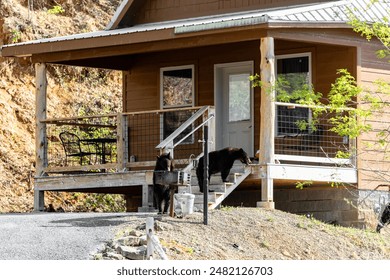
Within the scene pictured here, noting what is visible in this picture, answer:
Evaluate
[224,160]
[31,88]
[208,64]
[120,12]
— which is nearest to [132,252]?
[224,160]

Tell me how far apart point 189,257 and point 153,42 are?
24.4 ft

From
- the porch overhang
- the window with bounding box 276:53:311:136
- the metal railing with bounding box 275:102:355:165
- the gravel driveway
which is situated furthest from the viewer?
the window with bounding box 276:53:311:136

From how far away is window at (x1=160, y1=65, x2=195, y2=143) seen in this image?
83.9 ft

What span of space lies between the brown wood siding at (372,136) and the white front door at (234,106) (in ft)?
8.54

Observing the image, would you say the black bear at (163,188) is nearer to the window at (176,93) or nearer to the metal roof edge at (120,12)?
the window at (176,93)

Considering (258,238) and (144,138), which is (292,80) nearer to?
(144,138)

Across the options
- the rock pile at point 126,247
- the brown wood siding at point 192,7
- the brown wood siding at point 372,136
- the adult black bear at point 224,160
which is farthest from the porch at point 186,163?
the rock pile at point 126,247

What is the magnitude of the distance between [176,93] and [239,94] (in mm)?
1814

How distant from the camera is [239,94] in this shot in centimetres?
2473

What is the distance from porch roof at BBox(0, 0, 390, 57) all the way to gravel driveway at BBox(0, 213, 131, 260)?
4.16 m

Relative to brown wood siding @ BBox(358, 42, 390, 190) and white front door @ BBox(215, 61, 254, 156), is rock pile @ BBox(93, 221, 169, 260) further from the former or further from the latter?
white front door @ BBox(215, 61, 254, 156)

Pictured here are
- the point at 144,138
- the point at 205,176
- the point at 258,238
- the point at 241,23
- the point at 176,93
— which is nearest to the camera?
the point at 205,176

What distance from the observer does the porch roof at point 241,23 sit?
2133cm

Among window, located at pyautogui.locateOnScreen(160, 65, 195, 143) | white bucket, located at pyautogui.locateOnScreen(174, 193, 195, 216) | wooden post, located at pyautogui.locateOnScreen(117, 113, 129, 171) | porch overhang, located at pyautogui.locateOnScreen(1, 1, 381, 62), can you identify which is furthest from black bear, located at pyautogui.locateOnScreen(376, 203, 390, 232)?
wooden post, located at pyautogui.locateOnScreen(117, 113, 129, 171)
